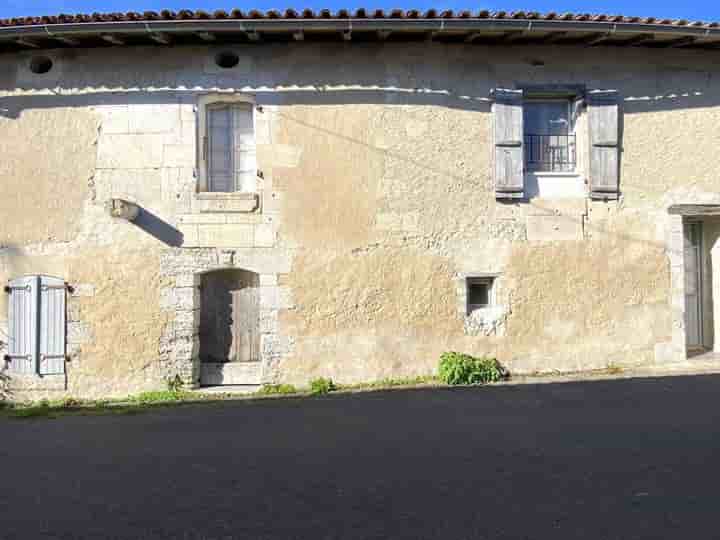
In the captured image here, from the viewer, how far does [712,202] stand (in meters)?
7.95

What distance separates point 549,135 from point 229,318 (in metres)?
4.99

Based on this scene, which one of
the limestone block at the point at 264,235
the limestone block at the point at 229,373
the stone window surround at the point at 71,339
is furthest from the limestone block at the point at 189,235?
the limestone block at the point at 229,373

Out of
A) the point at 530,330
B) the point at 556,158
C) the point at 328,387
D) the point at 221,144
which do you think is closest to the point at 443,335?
the point at 530,330

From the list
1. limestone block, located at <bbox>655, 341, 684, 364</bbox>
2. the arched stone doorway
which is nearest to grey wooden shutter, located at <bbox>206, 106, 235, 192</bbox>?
the arched stone doorway

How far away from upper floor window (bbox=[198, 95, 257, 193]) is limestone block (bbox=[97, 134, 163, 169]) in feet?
2.14

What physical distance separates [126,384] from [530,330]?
5222 millimetres

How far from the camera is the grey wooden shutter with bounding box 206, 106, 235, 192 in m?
7.78

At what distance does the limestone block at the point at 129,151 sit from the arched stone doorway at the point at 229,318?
1647mm

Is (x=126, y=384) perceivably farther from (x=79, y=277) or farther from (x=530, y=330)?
(x=530, y=330)

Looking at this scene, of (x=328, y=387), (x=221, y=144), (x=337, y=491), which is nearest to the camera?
(x=337, y=491)

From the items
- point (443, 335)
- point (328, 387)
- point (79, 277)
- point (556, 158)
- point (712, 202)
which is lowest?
point (328, 387)

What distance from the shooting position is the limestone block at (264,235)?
750 centimetres

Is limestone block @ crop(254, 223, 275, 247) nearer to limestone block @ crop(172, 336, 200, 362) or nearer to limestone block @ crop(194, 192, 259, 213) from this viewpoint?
limestone block @ crop(194, 192, 259, 213)

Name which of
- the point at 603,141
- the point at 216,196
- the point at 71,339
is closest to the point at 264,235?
the point at 216,196
